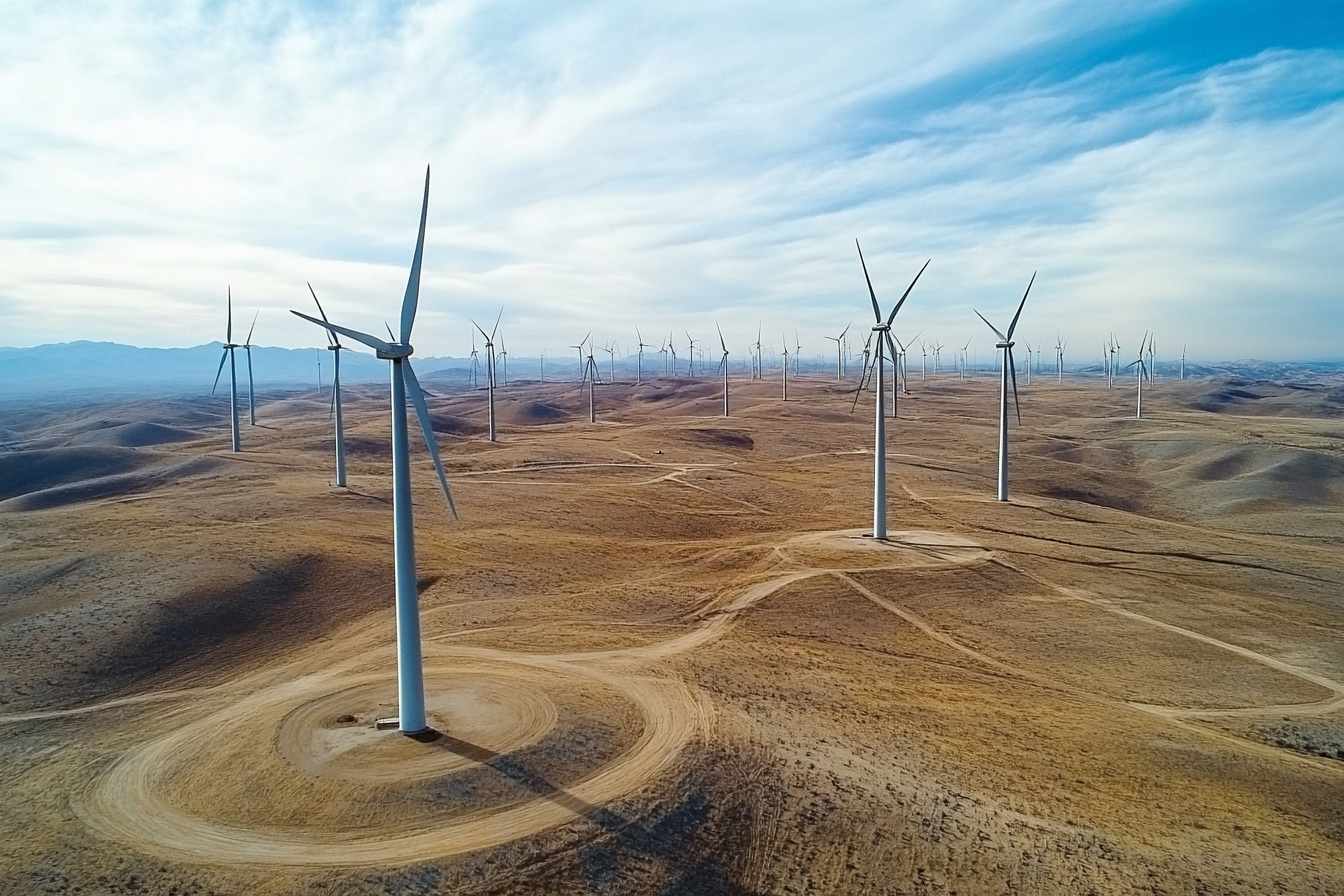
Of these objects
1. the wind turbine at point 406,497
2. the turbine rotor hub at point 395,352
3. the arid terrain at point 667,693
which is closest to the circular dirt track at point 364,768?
the arid terrain at point 667,693

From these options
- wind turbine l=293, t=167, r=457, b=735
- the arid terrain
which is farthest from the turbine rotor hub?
the arid terrain

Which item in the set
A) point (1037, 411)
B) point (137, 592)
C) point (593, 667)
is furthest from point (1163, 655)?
point (1037, 411)

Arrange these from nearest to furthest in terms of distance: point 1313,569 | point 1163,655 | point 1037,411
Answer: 1. point 1163,655
2. point 1313,569
3. point 1037,411

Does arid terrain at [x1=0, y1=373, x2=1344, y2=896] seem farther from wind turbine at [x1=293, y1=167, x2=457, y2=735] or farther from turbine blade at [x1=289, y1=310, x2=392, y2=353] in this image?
turbine blade at [x1=289, y1=310, x2=392, y2=353]

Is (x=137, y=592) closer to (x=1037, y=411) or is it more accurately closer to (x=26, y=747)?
(x=26, y=747)

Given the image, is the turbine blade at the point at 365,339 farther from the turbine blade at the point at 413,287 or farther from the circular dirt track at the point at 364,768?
the circular dirt track at the point at 364,768

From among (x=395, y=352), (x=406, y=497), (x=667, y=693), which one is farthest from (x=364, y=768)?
(x=395, y=352)
